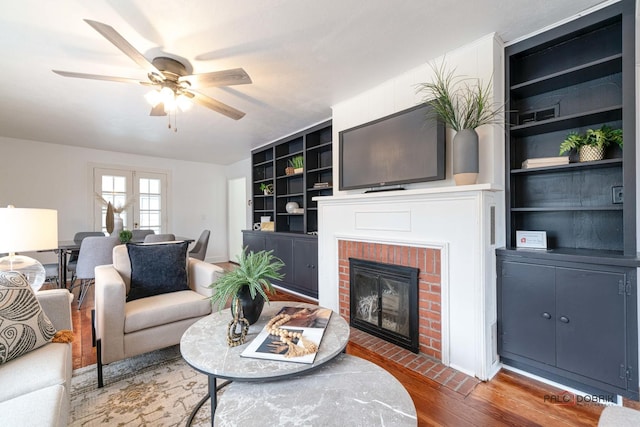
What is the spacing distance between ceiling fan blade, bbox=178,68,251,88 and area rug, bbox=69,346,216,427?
2071 millimetres

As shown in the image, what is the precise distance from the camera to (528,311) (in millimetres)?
1873

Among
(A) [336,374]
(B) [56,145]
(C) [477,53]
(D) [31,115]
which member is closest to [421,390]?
(A) [336,374]

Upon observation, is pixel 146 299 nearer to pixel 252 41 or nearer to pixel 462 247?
pixel 252 41

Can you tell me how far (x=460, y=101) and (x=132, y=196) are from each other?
5.96m

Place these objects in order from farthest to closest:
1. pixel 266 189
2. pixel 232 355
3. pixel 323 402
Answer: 1. pixel 266 189
2. pixel 232 355
3. pixel 323 402

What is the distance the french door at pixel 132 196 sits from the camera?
5137mm

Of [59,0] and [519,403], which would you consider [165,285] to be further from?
[519,403]

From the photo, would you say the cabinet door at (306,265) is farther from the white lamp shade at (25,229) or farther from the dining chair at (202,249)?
the white lamp shade at (25,229)

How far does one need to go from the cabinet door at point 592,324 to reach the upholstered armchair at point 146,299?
2221 mm

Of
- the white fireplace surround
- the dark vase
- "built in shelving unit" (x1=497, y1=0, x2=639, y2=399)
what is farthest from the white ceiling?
the dark vase

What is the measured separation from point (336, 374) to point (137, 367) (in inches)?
66.4

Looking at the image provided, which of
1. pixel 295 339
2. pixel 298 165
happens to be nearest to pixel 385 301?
pixel 295 339

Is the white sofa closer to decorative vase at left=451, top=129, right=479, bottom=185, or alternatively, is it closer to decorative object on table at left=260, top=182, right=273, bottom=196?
A: decorative vase at left=451, top=129, right=479, bottom=185

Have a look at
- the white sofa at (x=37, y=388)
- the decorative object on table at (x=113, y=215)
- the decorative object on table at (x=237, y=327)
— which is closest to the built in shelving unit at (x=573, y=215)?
the decorative object on table at (x=237, y=327)
